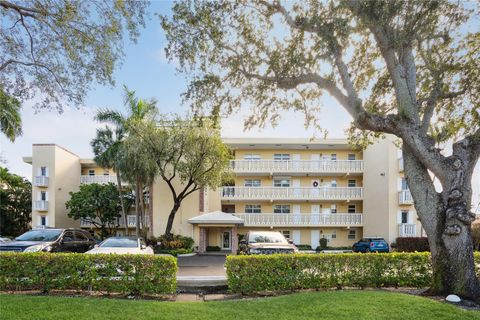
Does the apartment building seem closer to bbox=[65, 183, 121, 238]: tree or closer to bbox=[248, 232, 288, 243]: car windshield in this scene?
bbox=[65, 183, 121, 238]: tree

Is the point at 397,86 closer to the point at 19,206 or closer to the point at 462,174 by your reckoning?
the point at 462,174

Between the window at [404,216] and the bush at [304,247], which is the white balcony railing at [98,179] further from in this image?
the window at [404,216]

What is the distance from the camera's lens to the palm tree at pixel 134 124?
74.0 feet

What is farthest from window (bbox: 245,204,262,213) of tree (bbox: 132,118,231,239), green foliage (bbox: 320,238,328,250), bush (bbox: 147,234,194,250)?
tree (bbox: 132,118,231,239)

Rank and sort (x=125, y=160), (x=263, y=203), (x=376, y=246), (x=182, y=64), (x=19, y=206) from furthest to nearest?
(x=19, y=206)
(x=263, y=203)
(x=376, y=246)
(x=125, y=160)
(x=182, y=64)

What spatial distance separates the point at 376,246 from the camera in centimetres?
2481

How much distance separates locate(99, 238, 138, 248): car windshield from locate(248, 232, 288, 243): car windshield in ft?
15.8

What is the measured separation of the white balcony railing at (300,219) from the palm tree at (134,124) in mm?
8355

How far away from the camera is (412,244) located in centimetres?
2530

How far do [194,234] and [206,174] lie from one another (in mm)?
6233

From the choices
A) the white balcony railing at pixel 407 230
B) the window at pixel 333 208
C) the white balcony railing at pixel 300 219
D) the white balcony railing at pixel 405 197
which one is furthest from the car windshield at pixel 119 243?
the white balcony railing at pixel 407 230

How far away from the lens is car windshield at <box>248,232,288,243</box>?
14.1 m

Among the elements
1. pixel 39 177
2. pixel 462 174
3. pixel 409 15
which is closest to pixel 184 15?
pixel 409 15

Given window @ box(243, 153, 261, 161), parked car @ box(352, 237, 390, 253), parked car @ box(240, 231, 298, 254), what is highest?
window @ box(243, 153, 261, 161)
